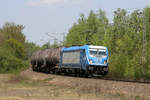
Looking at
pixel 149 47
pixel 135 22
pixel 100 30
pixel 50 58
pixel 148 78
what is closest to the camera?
pixel 148 78

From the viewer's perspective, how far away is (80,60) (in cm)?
3005

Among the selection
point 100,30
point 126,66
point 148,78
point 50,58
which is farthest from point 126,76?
point 100,30

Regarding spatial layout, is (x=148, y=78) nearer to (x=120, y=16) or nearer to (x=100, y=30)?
(x=120, y=16)

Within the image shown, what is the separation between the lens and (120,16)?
6366 cm

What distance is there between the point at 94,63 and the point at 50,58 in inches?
497

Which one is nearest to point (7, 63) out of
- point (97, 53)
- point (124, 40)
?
point (124, 40)

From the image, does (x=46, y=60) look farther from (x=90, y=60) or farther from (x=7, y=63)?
(x=90, y=60)

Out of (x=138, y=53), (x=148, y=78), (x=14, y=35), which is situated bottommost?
(x=148, y=78)

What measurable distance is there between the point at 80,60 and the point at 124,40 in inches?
311

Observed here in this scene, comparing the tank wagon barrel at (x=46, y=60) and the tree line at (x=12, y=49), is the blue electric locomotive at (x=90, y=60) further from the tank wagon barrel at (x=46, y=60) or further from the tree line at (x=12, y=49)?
the tree line at (x=12, y=49)

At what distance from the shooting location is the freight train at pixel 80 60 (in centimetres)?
2859

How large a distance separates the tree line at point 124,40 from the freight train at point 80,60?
2.49 meters

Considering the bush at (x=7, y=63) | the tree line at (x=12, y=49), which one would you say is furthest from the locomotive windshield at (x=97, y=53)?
the bush at (x=7, y=63)

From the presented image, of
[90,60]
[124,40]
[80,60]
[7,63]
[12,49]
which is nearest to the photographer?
[90,60]
